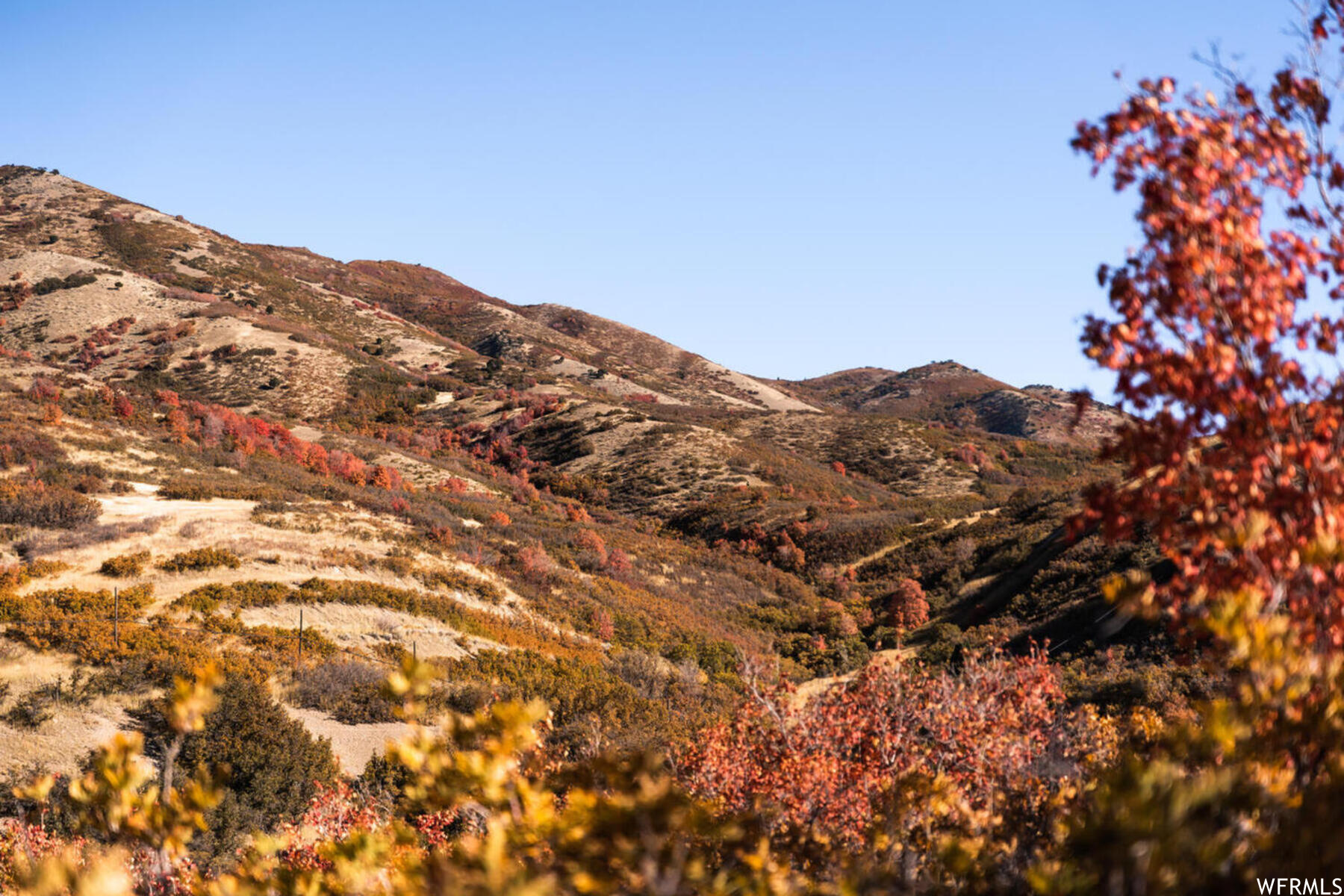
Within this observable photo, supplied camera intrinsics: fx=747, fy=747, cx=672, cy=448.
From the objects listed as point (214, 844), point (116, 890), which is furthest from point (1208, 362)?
point (214, 844)

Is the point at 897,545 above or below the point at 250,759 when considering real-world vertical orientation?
above

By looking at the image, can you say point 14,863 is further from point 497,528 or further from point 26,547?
point 497,528

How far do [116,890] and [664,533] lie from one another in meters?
41.7

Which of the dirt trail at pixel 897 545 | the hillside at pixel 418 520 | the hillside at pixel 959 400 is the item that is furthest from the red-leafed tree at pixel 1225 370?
the hillside at pixel 959 400

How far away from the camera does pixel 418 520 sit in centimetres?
2994

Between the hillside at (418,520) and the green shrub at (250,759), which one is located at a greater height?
the hillside at (418,520)

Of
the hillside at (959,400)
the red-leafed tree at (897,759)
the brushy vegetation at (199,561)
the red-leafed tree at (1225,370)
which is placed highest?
the hillside at (959,400)

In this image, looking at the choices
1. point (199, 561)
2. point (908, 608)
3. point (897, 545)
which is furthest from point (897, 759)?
point (897, 545)

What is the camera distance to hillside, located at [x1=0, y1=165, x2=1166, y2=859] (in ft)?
56.9

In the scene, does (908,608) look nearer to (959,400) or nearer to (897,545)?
(897,545)

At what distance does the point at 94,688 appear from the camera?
47.7ft

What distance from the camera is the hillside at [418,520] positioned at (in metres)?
17.3

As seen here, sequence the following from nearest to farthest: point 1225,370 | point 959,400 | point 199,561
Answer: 1. point 1225,370
2. point 199,561
3. point 959,400

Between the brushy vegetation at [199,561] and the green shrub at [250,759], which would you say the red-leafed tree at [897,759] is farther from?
the brushy vegetation at [199,561]
